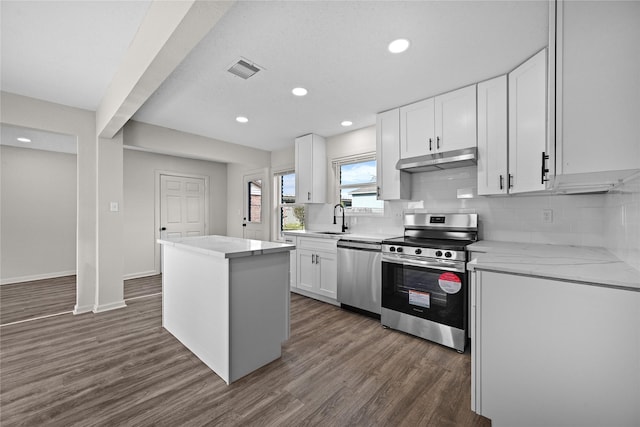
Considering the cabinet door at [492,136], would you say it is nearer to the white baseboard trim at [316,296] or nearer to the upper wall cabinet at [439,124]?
the upper wall cabinet at [439,124]

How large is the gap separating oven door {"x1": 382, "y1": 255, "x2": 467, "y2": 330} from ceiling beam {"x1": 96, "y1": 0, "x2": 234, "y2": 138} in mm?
2448

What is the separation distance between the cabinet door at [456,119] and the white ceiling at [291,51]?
0.12m

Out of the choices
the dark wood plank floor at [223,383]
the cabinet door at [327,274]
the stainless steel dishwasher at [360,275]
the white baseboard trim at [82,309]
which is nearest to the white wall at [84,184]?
the white baseboard trim at [82,309]

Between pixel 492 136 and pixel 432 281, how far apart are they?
1.46 metres

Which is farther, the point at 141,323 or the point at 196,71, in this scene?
the point at 141,323

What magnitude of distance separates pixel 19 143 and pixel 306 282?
538 cm

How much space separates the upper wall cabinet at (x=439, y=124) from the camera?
8.72 ft

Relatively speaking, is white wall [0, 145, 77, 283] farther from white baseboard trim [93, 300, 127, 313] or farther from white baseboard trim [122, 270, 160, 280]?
white baseboard trim [93, 300, 127, 313]

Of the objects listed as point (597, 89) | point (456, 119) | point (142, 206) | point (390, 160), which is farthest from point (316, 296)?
point (142, 206)

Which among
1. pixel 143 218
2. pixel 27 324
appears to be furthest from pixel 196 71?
pixel 143 218

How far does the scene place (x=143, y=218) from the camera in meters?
5.27

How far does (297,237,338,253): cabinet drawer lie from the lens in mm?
3521

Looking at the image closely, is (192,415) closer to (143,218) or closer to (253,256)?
(253,256)

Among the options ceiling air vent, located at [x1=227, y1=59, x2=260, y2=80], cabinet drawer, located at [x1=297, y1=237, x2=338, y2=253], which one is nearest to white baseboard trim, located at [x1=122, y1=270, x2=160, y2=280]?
cabinet drawer, located at [x1=297, y1=237, x2=338, y2=253]
